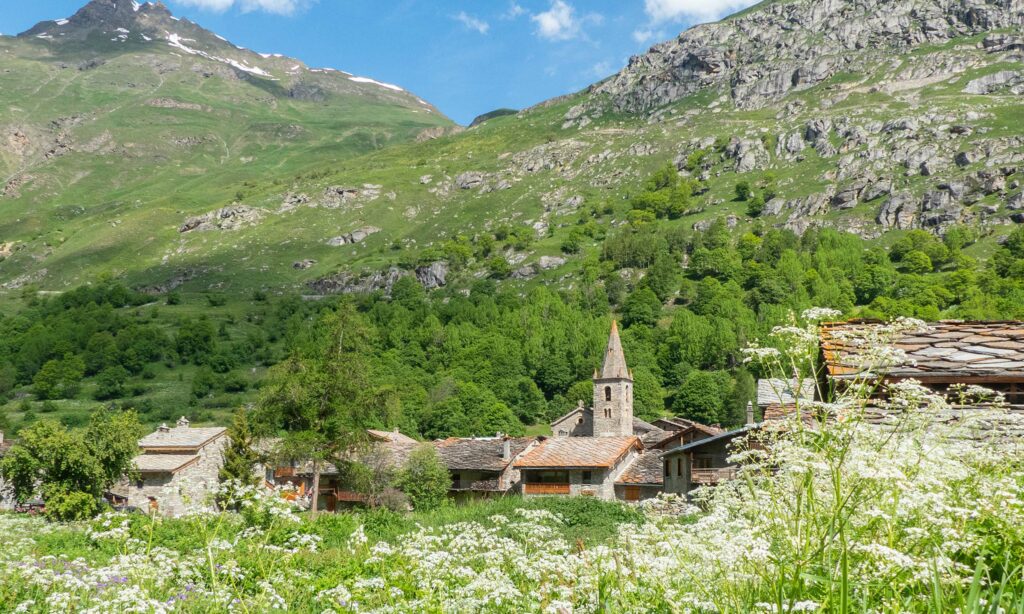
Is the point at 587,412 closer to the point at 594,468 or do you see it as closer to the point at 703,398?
the point at 703,398

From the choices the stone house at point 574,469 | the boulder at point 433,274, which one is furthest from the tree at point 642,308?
the stone house at point 574,469

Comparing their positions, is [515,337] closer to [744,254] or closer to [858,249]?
[744,254]

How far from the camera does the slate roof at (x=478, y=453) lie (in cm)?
5806

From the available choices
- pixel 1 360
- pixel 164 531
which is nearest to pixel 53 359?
pixel 1 360

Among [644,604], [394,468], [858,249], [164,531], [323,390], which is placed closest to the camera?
[644,604]

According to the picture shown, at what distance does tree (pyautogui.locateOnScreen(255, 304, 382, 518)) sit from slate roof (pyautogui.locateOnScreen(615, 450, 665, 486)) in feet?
65.3

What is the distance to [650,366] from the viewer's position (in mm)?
118875

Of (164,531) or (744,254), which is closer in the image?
(164,531)

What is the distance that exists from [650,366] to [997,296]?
53171 millimetres

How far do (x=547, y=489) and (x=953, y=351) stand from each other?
138 ft

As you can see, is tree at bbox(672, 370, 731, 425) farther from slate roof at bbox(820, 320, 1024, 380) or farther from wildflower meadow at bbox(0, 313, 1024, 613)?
wildflower meadow at bbox(0, 313, 1024, 613)

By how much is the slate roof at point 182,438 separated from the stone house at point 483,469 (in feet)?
57.0

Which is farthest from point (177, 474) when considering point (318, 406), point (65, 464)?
point (318, 406)

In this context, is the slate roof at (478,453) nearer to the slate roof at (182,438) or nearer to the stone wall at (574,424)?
the slate roof at (182,438)
